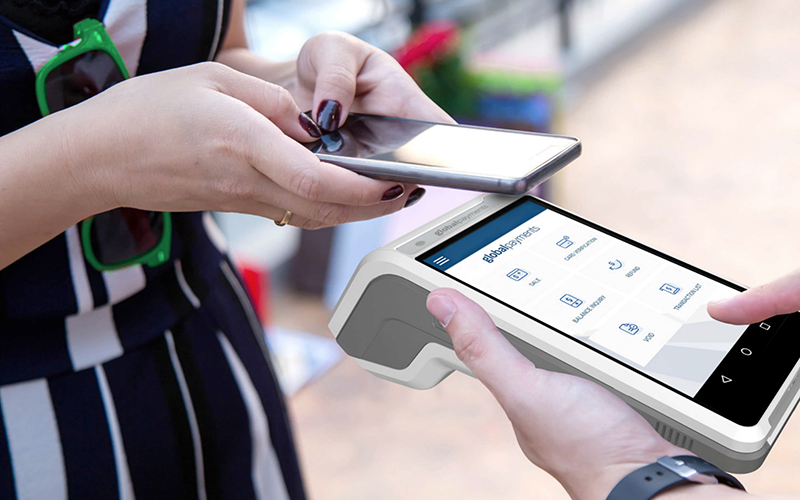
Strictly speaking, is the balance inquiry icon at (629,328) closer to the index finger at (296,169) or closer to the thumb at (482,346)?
the thumb at (482,346)

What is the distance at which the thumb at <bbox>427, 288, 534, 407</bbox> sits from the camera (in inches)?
18.3

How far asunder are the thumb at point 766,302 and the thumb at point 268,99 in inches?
13.6

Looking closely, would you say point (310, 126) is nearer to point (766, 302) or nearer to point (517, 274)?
point (517, 274)

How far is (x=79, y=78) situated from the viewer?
0.57 metres

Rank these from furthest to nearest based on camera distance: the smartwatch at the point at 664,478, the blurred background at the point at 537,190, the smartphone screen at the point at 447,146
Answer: the blurred background at the point at 537,190 → the smartphone screen at the point at 447,146 → the smartwatch at the point at 664,478

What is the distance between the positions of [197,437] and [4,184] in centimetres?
29

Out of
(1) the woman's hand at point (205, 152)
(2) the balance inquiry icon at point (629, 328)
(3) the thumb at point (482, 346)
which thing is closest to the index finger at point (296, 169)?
(1) the woman's hand at point (205, 152)

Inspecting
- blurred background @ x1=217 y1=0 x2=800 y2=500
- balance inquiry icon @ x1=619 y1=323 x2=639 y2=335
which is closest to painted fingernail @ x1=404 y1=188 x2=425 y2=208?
balance inquiry icon @ x1=619 y1=323 x2=639 y2=335

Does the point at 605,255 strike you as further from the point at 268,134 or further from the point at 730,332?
the point at 268,134

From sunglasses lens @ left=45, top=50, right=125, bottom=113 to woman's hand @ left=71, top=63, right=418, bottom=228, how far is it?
0.25 feet

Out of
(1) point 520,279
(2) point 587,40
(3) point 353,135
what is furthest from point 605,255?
(2) point 587,40

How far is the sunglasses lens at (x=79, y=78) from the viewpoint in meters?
0.55

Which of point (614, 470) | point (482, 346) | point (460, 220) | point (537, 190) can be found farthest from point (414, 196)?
point (537, 190)

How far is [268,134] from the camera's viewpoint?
477mm
